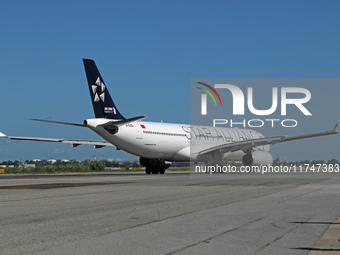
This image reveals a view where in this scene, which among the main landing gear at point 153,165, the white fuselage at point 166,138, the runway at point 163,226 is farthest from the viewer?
the main landing gear at point 153,165

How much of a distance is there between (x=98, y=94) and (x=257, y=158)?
18456 millimetres

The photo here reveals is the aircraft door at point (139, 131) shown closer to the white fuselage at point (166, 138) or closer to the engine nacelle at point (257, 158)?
the white fuselage at point (166, 138)

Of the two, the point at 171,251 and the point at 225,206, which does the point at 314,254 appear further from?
the point at 225,206

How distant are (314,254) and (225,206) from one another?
6.66 m

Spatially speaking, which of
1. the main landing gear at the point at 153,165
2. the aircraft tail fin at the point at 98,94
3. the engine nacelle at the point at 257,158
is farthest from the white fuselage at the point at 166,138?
the engine nacelle at the point at 257,158

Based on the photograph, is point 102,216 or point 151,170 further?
point 151,170

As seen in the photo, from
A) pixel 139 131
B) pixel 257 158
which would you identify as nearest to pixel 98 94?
pixel 139 131

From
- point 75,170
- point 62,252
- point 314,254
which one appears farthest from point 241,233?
point 75,170

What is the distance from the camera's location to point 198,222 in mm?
9891

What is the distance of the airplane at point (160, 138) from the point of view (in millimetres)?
37594

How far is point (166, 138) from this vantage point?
1636 inches

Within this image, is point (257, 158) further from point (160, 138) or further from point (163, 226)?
point (163, 226)

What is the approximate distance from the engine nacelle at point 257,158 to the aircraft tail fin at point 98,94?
1502 cm

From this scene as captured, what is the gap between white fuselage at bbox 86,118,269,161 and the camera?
1492 inches
